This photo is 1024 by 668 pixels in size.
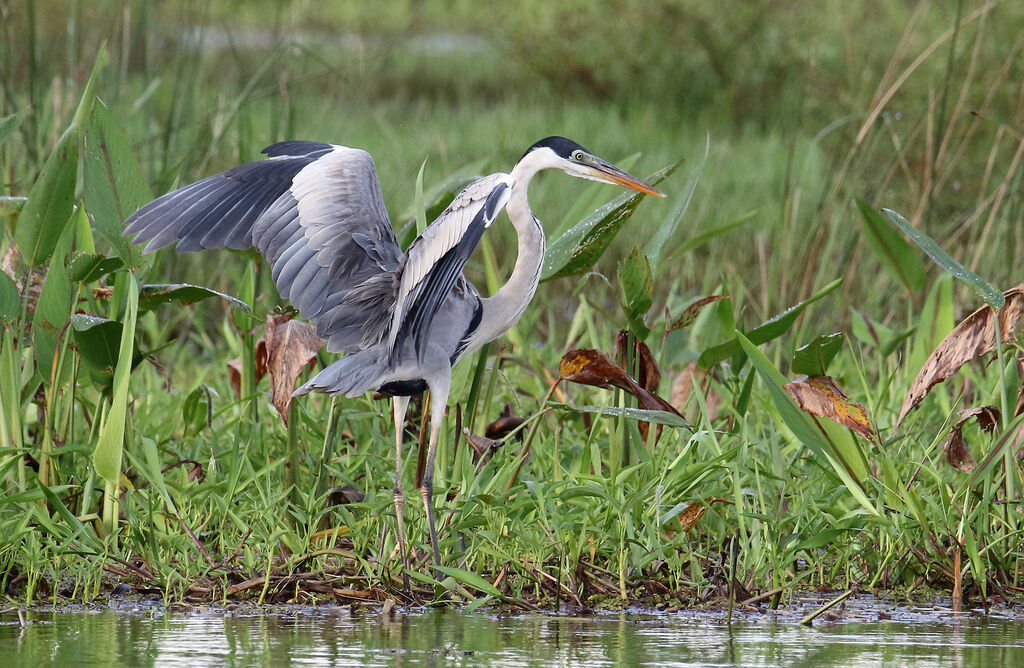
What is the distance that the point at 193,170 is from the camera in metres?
5.30

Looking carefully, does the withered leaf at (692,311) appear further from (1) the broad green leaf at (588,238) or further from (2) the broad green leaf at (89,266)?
(2) the broad green leaf at (89,266)

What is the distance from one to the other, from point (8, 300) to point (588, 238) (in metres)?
1.44

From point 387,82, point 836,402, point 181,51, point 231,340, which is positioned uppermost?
point 387,82

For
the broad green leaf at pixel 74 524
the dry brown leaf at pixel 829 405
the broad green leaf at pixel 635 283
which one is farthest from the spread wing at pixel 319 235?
the dry brown leaf at pixel 829 405

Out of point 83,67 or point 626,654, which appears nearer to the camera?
point 626,654

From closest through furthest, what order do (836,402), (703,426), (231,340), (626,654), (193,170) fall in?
1. (626,654)
2. (836,402)
3. (703,426)
4. (231,340)
5. (193,170)

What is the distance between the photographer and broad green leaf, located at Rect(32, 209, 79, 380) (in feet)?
10.8

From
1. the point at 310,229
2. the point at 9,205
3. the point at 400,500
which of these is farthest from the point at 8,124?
the point at 400,500

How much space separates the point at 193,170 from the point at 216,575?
2468 mm

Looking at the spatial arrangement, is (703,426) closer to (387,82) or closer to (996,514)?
(996,514)

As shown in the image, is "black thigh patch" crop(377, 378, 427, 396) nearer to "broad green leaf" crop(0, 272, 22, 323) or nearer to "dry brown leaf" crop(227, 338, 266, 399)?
"dry brown leaf" crop(227, 338, 266, 399)

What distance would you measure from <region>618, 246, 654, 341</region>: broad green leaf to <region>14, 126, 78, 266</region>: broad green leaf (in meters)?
1.35

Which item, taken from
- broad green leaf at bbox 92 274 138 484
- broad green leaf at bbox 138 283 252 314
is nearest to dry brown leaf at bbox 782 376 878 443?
broad green leaf at bbox 138 283 252 314

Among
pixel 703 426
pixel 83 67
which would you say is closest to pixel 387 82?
pixel 83 67
